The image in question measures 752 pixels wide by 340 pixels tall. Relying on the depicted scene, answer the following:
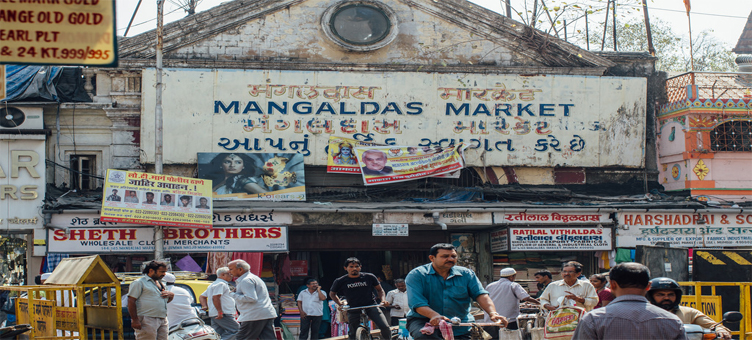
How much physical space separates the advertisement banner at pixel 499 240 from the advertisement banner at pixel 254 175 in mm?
4538

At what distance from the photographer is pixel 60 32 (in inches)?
225

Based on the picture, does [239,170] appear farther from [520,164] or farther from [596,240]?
A: [596,240]

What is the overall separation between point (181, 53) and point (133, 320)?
36.2ft

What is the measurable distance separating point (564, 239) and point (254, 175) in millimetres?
7215

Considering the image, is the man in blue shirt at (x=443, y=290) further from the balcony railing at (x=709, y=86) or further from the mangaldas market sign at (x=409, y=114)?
the balcony railing at (x=709, y=86)

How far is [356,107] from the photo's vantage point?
19109mm

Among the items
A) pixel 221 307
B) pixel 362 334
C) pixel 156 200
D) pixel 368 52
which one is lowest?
pixel 362 334

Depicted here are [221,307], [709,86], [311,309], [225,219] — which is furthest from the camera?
[709,86]

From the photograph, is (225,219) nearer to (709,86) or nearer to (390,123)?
(390,123)

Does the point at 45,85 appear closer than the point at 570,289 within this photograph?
No

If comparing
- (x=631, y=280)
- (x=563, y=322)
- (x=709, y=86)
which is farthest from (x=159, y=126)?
(x=631, y=280)

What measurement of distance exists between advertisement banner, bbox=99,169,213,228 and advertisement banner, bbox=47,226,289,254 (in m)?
0.51

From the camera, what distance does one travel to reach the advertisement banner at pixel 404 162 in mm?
18922

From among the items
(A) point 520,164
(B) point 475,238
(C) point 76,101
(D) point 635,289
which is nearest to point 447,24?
(A) point 520,164
